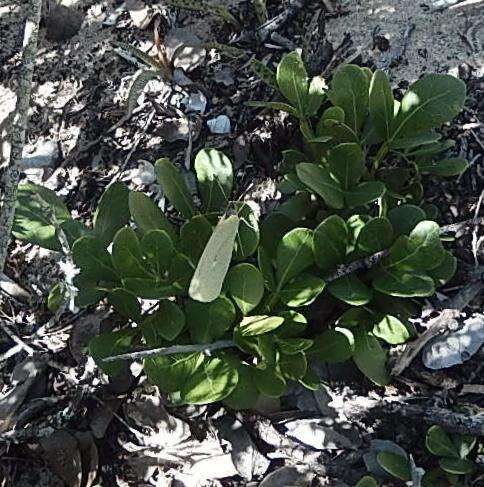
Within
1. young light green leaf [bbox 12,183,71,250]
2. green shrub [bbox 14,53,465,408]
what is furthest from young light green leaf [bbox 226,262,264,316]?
young light green leaf [bbox 12,183,71,250]

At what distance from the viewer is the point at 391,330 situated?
5.08ft

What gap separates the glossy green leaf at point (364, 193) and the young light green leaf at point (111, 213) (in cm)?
49

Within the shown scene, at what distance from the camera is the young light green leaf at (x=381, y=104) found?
5.29ft

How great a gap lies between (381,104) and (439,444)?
2.40 ft

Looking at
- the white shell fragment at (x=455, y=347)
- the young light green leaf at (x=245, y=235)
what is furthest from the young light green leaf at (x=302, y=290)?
the white shell fragment at (x=455, y=347)

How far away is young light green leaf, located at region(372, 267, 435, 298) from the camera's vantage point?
1479mm

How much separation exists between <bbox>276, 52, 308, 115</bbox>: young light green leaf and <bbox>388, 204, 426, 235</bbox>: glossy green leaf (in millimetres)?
336

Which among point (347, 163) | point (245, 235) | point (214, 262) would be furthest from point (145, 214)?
point (347, 163)

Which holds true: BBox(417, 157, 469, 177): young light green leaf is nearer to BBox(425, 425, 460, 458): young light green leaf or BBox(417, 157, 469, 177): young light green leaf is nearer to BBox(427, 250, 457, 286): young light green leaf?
BBox(427, 250, 457, 286): young light green leaf

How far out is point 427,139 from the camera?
1.62 meters

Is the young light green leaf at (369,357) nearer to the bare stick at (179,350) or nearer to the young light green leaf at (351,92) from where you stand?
the bare stick at (179,350)

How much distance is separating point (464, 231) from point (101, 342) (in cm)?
87

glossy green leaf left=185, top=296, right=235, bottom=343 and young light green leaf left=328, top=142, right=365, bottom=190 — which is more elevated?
young light green leaf left=328, top=142, right=365, bottom=190

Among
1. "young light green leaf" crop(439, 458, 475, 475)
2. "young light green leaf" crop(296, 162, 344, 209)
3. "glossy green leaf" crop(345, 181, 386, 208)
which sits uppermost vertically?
"young light green leaf" crop(296, 162, 344, 209)
